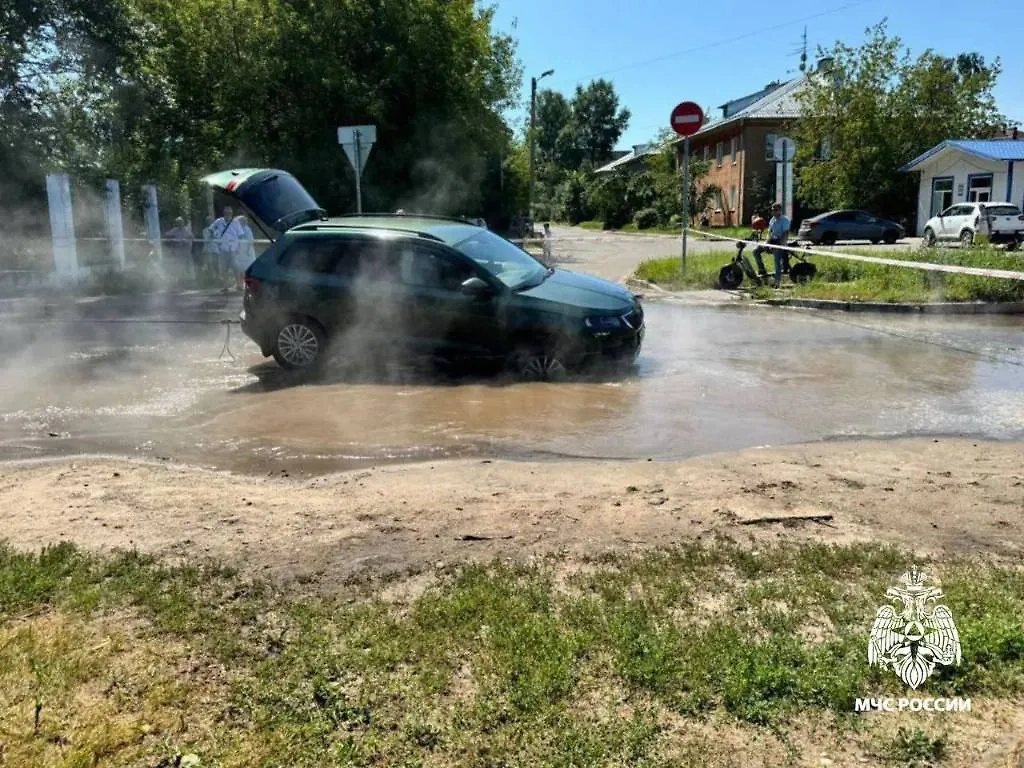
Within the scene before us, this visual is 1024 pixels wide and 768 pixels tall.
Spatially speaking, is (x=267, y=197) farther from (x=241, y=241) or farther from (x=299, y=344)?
(x=241, y=241)

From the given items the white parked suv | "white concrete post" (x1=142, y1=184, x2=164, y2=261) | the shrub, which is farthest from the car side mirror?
the shrub

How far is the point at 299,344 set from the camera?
9008 mm

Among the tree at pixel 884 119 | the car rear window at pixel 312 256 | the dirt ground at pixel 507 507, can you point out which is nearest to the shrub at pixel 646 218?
the tree at pixel 884 119

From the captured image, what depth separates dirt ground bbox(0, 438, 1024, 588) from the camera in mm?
4266

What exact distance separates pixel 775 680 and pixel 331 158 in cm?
2405

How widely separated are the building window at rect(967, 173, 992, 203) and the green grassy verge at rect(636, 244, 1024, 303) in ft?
63.9

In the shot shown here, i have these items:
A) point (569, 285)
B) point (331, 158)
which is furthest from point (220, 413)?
point (331, 158)

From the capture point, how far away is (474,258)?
28.4 feet

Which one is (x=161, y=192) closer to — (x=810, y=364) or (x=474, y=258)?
(x=474, y=258)

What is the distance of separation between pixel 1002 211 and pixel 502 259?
2521 centimetres

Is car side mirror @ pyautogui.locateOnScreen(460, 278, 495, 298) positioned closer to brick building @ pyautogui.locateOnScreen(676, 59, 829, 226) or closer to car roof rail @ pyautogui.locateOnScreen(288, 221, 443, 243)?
car roof rail @ pyautogui.locateOnScreen(288, 221, 443, 243)

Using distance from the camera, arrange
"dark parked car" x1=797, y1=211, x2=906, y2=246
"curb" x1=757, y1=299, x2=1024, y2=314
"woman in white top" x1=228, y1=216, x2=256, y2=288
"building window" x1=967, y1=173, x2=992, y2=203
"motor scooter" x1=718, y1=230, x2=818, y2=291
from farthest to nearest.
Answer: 1. "building window" x1=967, y1=173, x2=992, y2=203
2. "dark parked car" x1=797, y1=211, x2=906, y2=246
3. "woman in white top" x1=228, y1=216, x2=256, y2=288
4. "motor scooter" x1=718, y1=230, x2=818, y2=291
5. "curb" x1=757, y1=299, x2=1024, y2=314

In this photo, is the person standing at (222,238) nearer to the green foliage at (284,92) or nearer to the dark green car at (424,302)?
the green foliage at (284,92)

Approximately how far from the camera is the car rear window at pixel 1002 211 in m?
28.2
